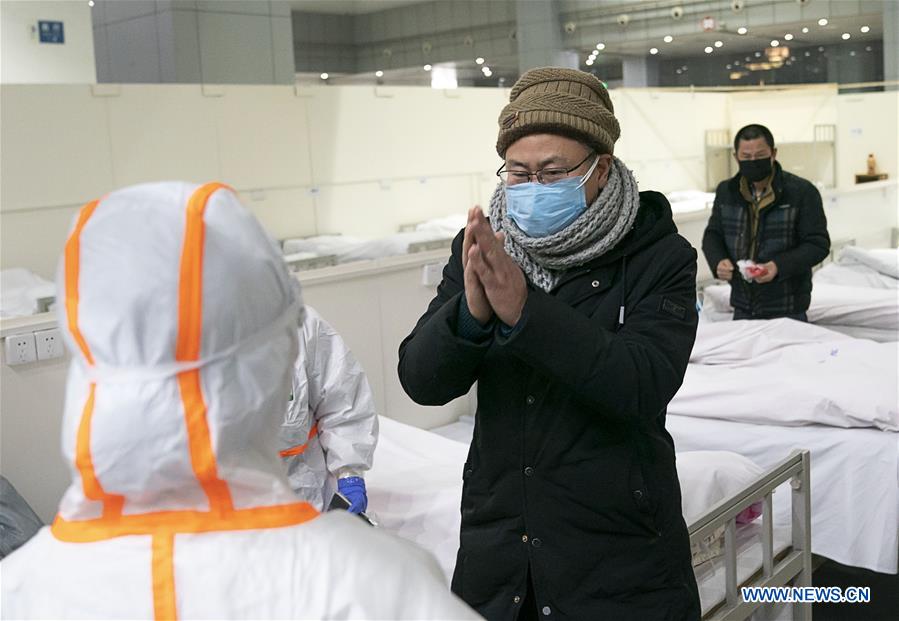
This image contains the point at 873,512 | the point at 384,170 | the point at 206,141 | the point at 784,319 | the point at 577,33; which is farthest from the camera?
the point at 577,33

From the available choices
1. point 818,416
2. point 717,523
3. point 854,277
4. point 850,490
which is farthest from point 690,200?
point 717,523

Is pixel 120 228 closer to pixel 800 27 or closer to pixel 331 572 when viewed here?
pixel 331 572

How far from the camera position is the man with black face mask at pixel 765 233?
4004mm

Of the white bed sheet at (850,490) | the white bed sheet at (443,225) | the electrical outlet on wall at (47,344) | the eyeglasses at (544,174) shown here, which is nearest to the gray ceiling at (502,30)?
the white bed sheet at (443,225)

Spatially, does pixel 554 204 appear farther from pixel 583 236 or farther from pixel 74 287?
pixel 74 287

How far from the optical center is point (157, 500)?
2.83ft

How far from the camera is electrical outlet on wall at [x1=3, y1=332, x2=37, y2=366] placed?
274 centimetres

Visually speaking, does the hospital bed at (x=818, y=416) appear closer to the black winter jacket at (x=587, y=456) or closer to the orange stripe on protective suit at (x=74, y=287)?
the black winter jacket at (x=587, y=456)

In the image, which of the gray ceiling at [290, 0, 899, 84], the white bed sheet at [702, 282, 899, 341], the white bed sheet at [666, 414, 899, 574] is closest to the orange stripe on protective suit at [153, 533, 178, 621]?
the white bed sheet at [666, 414, 899, 574]

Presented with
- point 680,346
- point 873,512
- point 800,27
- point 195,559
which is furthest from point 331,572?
point 800,27

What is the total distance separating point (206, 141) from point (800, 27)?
4118mm

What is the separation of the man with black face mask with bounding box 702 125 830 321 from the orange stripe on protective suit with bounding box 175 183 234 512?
11.5 feet

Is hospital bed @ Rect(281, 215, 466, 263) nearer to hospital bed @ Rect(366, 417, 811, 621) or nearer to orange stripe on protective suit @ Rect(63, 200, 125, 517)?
hospital bed @ Rect(366, 417, 811, 621)

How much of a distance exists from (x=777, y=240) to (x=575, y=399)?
9.29ft
